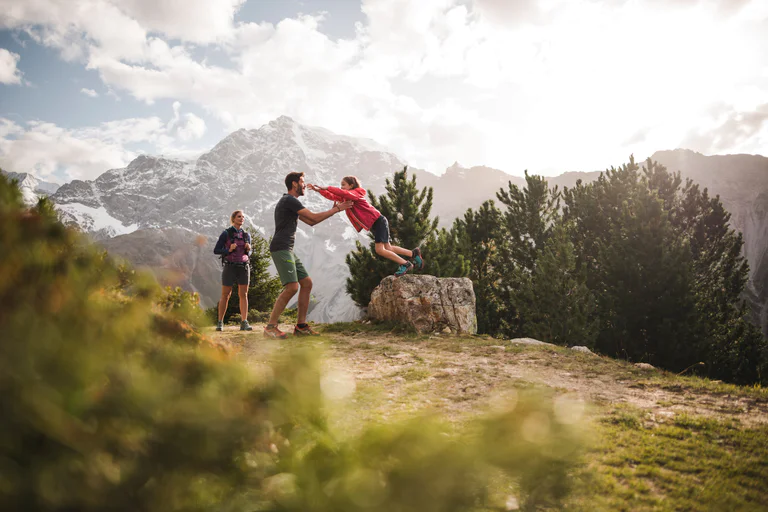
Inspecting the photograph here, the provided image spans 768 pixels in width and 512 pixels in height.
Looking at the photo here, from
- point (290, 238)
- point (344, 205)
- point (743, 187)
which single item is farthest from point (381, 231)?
point (743, 187)

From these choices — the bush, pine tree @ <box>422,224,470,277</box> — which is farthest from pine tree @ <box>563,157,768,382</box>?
the bush

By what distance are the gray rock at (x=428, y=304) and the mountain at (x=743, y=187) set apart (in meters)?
100

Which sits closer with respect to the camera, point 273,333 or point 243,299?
point 273,333

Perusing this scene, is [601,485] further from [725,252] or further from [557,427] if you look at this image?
[725,252]

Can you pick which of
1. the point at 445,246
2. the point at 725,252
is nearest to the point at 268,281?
the point at 445,246

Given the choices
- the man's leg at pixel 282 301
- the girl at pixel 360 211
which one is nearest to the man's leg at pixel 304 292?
the man's leg at pixel 282 301

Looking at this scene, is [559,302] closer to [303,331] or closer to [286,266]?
[303,331]

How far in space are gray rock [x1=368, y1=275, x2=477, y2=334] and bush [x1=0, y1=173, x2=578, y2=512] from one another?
7949 millimetres

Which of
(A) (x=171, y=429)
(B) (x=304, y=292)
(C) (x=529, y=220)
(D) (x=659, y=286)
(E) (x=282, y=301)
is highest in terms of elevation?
(C) (x=529, y=220)

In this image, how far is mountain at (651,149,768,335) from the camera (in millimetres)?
91438

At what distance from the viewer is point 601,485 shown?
6.12 ft

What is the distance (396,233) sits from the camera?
16656 millimetres

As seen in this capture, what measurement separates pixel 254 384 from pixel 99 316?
0.32m

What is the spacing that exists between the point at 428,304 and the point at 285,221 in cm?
455
